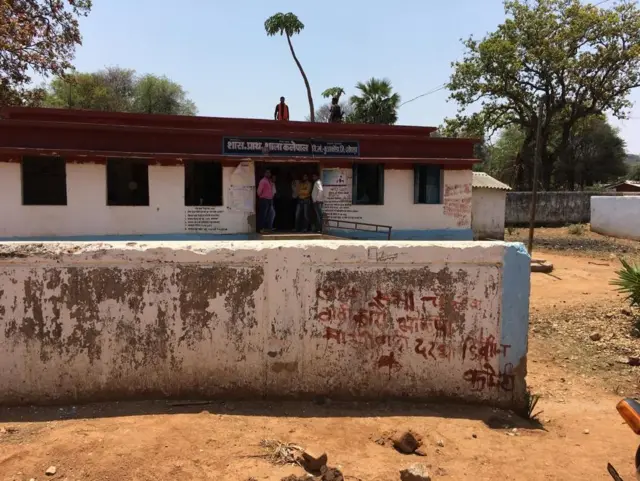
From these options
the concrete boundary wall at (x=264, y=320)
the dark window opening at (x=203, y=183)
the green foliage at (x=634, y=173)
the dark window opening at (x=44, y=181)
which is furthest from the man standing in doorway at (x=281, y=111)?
the green foliage at (x=634, y=173)

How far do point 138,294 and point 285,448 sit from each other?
5.06 ft

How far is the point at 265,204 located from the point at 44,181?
532 centimetres

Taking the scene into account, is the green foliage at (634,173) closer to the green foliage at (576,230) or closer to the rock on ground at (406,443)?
the green foliage at (576,230)

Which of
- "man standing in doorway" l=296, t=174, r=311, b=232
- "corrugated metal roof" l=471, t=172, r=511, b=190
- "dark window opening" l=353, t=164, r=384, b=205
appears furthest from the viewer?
"corrugated metal roof" l=471, t=172, r=511, b=190

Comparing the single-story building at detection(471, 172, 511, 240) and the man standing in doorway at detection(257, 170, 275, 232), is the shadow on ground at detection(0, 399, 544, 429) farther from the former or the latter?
the single-story building at detection(471, 172, 511, 240)

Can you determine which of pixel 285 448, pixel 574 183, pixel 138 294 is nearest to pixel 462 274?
pixel 285 448

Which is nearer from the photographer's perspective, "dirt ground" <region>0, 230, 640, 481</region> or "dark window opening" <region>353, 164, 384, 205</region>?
"dirt ground" <region>0, 230, 640, 481</region>

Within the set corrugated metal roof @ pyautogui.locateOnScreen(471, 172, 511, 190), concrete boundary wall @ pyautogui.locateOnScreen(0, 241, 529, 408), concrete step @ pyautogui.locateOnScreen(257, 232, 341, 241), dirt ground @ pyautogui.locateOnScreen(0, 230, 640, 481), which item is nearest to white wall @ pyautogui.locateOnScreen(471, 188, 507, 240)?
corrugated metal roof @ pyautogui.locateOnScreen(471, 172, 511, 190)

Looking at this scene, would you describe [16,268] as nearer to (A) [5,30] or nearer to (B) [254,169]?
(B) [254,169]

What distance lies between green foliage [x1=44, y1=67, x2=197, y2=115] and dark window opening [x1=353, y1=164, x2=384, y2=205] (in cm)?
2382

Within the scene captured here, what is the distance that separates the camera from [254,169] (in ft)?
45.1

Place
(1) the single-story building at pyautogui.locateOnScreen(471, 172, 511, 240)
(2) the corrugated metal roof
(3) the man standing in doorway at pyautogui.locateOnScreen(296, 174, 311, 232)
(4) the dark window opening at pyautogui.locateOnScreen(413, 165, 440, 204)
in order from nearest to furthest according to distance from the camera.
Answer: (3) the man standing in doorway at pyautogui.locateOnScreen(296, 174, 311, 232) < (4) the dark window opening at pyautogui.locateOnScreen(413, 165, 440, 204) < (2) the corrugated metal roof < (1) the single-story building at pyautogui.locateOnScreen(471, 172, 511, 240)

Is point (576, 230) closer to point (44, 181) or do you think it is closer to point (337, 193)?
point (337, 193)

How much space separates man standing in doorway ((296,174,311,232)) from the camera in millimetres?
13867
